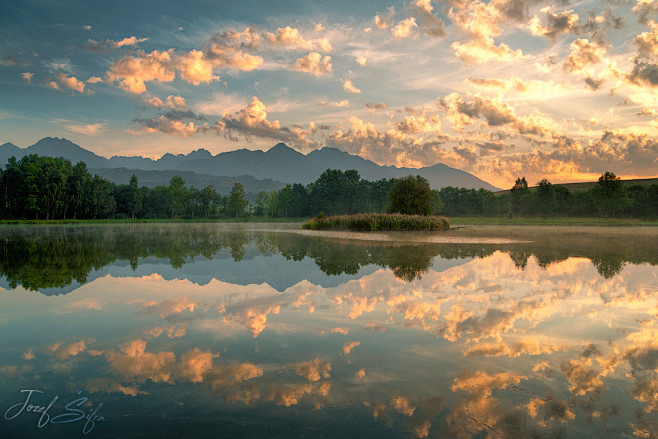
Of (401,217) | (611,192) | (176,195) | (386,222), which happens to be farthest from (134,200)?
(611,192)

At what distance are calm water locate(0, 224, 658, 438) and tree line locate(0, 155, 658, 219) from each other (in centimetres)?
4960

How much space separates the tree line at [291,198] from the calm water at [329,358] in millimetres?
49603

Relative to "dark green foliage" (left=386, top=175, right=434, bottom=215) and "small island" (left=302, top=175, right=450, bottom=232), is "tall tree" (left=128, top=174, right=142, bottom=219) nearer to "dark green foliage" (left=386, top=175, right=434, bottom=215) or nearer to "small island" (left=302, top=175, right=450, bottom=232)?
"small island" (left=302, top=175, right=450, bottom=232)

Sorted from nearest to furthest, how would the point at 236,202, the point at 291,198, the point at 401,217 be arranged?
the point at 401,217 → the point at 236,202 → the point at 291,198

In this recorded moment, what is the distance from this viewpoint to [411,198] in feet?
190

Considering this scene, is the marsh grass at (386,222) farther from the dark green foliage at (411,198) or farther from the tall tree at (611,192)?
A: the tall tree at (611,192)

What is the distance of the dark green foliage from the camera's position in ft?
190

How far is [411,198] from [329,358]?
54.2 meters

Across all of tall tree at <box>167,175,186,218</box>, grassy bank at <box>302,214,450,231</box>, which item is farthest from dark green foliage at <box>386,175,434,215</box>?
tall tree at <box>167,175,186,218</box>

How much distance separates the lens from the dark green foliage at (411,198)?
57.9 m

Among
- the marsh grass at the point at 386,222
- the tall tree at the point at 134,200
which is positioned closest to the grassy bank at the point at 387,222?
the marsh grass at the point at 386,222

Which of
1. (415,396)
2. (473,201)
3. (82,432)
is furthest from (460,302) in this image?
(473,201)

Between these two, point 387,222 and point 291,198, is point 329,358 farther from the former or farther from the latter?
point 291,198

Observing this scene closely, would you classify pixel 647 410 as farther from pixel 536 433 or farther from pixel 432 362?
pixel 432 362
